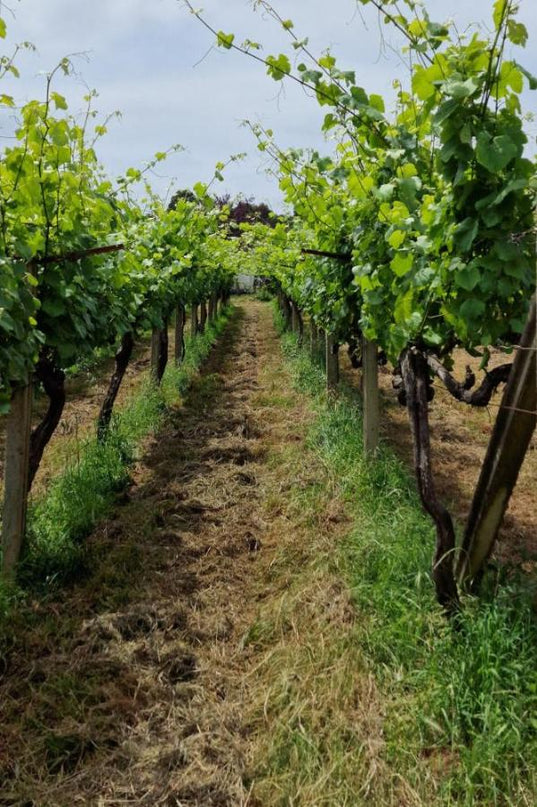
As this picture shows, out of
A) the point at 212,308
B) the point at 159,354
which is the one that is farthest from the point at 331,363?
the point at 212,308

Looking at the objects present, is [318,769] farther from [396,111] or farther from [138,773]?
[396,111]

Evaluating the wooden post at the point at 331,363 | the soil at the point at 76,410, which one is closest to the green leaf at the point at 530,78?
the soil at the point at 76,410

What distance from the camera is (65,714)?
272cm

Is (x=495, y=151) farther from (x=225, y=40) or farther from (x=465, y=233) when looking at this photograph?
(x=225, y=40)

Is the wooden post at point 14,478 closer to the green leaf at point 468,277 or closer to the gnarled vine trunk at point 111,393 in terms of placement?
the gnarled vine trunk at point 111,393

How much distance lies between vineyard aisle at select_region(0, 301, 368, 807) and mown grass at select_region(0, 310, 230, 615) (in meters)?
0.14

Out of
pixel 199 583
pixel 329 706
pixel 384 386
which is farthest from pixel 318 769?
pixel 384 386

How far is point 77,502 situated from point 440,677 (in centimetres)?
312

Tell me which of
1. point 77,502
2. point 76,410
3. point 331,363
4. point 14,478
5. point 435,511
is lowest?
point 76,410

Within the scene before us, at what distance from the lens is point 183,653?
3158 millimetres

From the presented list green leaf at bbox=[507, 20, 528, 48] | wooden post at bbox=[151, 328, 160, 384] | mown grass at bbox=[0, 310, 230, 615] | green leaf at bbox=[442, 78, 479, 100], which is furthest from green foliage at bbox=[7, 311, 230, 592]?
green leaf at bbox=[507, 20, 528, 48]

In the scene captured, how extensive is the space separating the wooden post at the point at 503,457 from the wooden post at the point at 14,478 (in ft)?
8.75

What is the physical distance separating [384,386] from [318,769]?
7.97 metres

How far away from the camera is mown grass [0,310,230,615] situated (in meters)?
3.80
